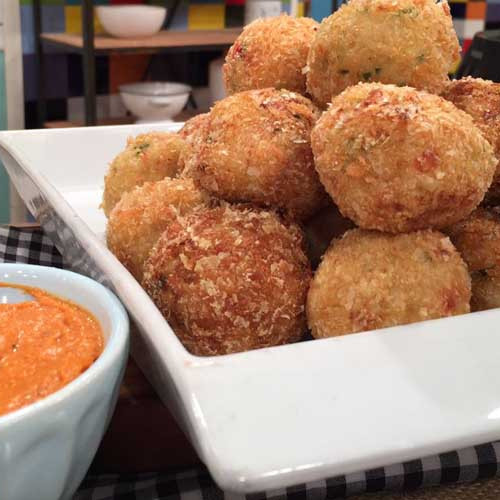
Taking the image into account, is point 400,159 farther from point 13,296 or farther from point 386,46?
point 13,296

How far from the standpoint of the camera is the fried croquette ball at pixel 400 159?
764mm

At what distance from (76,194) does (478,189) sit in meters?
0.78

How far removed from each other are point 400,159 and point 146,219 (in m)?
0.35

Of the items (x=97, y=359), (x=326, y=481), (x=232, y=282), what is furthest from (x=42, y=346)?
(x=326, y=481)

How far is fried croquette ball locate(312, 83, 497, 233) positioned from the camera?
76cm

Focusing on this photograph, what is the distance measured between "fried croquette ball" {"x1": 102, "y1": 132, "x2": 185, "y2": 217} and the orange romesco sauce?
34cm

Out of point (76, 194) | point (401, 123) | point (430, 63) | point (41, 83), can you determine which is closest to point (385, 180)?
point (401, 123)

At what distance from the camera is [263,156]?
2.87ft

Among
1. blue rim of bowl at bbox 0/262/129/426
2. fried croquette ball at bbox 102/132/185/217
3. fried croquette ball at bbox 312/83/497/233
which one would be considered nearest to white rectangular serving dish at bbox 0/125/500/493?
blue rim of bowl at bbox 0/262/129/426

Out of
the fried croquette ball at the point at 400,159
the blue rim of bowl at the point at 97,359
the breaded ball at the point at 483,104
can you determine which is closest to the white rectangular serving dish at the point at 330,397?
the blue rim of bowl at the point at 97,359

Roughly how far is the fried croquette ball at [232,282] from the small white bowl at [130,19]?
1814mm

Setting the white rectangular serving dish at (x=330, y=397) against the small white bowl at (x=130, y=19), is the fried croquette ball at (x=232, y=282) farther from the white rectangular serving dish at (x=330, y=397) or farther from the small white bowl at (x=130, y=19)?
the small white bowl at (x=130, y=19)

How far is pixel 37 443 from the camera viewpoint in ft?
2.02

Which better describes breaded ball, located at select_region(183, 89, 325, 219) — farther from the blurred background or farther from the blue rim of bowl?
the blurred background
